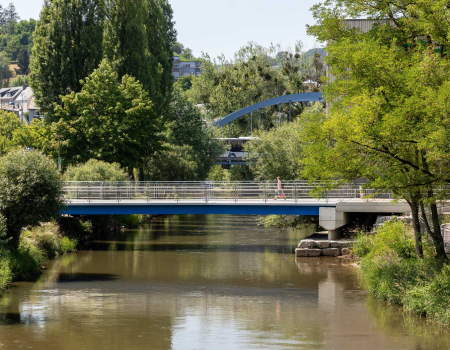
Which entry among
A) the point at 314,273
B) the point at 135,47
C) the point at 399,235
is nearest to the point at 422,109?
the point at 399,235

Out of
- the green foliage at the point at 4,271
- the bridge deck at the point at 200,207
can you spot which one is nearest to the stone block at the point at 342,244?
the bridge deck at the point at 200,207

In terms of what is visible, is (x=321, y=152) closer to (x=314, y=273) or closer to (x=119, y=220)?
(x=314, y=273)

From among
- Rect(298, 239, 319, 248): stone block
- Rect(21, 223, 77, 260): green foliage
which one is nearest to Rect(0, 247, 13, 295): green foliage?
Rect(21, 223, 77, 260): green foliage

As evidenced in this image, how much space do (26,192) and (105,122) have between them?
18262 mm

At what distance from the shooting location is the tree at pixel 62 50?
50031 millimetres

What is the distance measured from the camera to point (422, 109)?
20125 mm

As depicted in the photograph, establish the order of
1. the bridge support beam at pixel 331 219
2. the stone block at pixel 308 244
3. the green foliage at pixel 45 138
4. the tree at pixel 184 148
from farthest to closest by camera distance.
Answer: the tree at pixel 184 148 → the green foliage at pixel 45 138 → the bridge support beam at pixel 331 219 → the stone block at pixel 308 244

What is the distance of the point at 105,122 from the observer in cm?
4697

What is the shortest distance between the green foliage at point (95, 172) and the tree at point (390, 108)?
22.2m

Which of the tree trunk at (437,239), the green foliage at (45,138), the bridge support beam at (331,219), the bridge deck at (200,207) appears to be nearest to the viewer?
the tree trunk at (437,239)

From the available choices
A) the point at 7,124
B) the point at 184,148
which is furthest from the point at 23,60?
the point at 184,148

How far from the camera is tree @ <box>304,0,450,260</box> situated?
2036 cm

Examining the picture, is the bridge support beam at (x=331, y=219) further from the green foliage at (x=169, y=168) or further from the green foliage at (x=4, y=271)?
the green foliage at (x=169, y=168)

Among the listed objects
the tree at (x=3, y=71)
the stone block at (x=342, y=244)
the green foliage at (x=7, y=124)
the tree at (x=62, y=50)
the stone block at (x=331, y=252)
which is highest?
the tree at (x=3, y=71)
